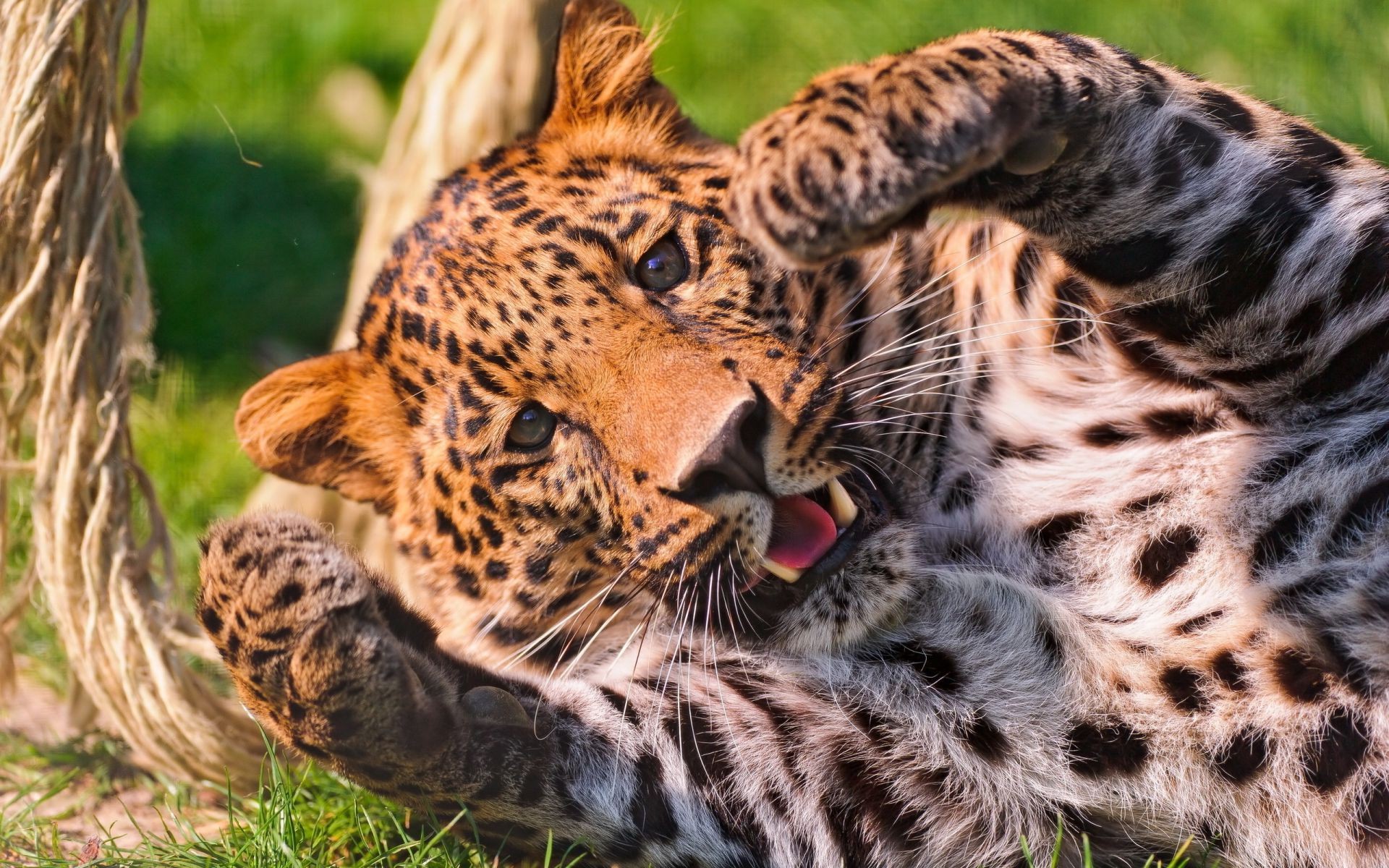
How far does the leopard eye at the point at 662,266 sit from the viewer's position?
3.60 meters

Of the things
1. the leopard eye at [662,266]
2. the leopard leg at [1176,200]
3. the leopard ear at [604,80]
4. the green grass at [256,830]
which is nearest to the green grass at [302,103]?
the green grass at [256,830]

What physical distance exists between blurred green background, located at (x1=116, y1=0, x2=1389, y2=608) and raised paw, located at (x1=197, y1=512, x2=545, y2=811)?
2.92m

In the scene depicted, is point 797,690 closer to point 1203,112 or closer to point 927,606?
point 927,606

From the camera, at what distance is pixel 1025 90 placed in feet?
9.48

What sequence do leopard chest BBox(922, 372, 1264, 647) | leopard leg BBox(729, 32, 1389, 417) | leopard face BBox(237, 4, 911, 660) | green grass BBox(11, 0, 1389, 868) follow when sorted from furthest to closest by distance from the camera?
green grass BBox(11, 0, 1389, 868) → leopard chest BBox(922, 372, 1264, 647) → leopard face BBox(237, 4, 911, 660) → leopard leg BBox(729, 32, 1389, 417)

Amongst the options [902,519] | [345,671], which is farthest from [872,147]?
[345,671]

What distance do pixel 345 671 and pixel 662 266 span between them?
4.46 ft

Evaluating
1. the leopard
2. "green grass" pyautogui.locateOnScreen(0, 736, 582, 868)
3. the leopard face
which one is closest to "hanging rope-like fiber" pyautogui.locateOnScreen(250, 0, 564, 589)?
A: the leopard face

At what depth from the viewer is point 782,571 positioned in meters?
3.38

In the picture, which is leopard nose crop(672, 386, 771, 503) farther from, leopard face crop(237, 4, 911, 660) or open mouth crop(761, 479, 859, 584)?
open mouth crop(761, 479, 859, 584)

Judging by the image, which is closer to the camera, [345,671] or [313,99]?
[345,671]

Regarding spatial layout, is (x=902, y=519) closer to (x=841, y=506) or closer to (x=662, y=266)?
(x=841, y=506)

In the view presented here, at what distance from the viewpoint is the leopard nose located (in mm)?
3117

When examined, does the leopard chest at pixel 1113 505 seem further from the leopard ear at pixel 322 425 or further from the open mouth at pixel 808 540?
the leopard ear at pixel 322 425
